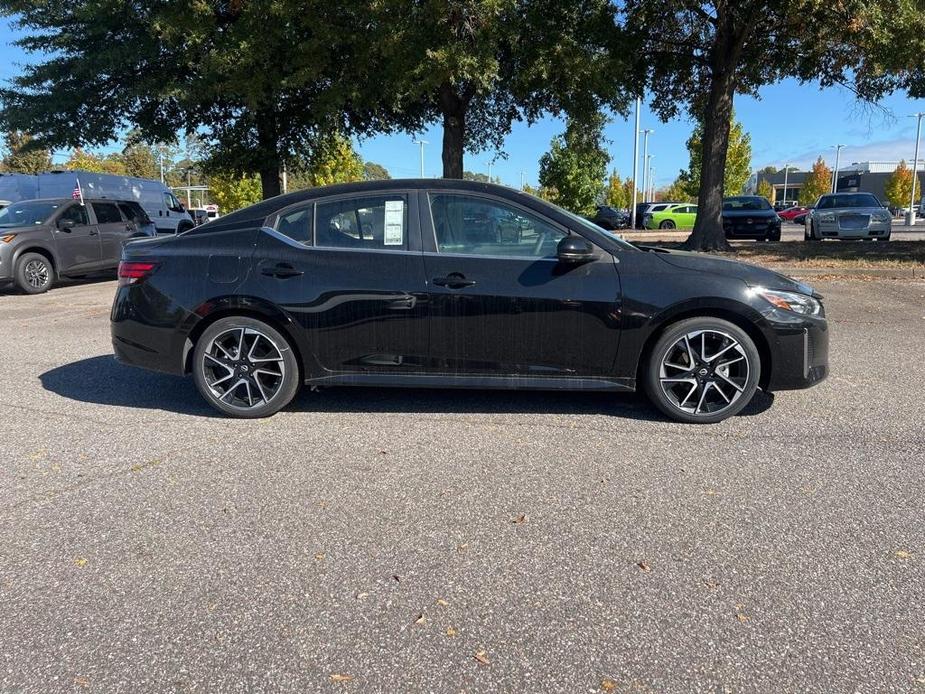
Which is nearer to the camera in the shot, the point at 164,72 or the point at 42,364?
the point at 42,364

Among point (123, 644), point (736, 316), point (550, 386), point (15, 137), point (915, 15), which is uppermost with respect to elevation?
point (15, 137)

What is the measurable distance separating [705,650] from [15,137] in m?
56.8

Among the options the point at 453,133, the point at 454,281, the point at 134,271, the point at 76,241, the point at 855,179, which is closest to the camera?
the point at 454,281

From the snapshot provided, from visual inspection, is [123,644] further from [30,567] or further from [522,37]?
[522,37]

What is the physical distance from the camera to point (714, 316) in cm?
474

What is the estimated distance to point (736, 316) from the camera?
4.72 m

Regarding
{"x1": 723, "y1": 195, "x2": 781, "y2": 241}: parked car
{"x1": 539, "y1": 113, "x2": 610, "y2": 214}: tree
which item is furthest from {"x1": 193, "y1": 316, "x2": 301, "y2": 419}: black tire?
{"x1": 539, "y1": 113, "x2": 610, "y2": 214}: tree

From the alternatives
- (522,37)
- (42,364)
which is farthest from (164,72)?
(42,364)

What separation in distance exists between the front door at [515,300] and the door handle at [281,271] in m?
0.90

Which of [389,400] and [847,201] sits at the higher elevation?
[847,201]

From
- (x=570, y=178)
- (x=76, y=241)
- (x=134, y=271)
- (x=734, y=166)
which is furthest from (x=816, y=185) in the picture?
(x=134, y=271)

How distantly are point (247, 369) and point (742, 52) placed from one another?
15.3 meters

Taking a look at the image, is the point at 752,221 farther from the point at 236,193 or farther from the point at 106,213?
the point at 236,193

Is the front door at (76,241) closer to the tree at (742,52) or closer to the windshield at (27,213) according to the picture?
the windshield at (27,213)
